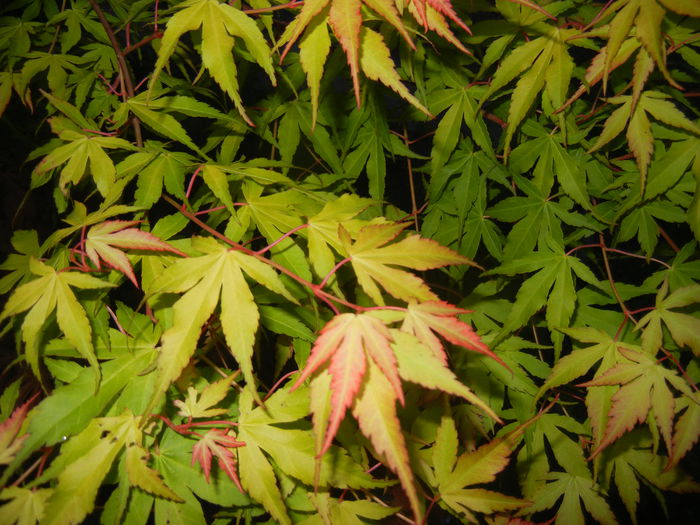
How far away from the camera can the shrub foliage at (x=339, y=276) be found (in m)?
0.62

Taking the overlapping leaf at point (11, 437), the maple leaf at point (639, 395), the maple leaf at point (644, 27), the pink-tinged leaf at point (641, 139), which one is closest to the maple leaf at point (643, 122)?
the pink-tinged leaf at point (641, 139)

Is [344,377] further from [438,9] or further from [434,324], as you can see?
[438,9]

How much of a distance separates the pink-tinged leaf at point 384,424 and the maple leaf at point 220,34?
43 cm

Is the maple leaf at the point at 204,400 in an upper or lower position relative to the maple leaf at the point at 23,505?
upper

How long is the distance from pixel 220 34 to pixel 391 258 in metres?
0.45

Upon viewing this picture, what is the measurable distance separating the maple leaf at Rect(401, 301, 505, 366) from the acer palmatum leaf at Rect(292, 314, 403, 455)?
61 mm

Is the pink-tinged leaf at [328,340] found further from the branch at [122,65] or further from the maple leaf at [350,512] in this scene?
the branch at [122,65]

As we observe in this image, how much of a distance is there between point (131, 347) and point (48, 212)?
0.78 metres

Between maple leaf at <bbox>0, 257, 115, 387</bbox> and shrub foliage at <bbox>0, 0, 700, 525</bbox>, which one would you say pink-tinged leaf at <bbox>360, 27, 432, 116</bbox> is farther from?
maple leaf at <bbox>0, 257, 115, 387</bbox>

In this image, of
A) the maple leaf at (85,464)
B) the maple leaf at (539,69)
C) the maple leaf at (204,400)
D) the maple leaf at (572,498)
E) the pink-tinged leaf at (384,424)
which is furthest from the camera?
the maple leaf at (572,498)

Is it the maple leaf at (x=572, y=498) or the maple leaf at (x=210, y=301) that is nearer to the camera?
the maple leaf at (x=210, y=301)

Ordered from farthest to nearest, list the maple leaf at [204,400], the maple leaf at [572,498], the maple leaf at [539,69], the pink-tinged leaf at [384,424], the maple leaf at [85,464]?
the maple leaf at [572,498]
the maple leaf at [539,69]
the maple leaf at [204,400]
the maple leaf at [85,464]
the pink-tinged leaf at [384,424]

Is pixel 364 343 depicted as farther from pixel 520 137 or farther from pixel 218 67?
pixel 520 137

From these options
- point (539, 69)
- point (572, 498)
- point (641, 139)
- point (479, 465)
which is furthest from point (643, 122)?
point (572, 498)
